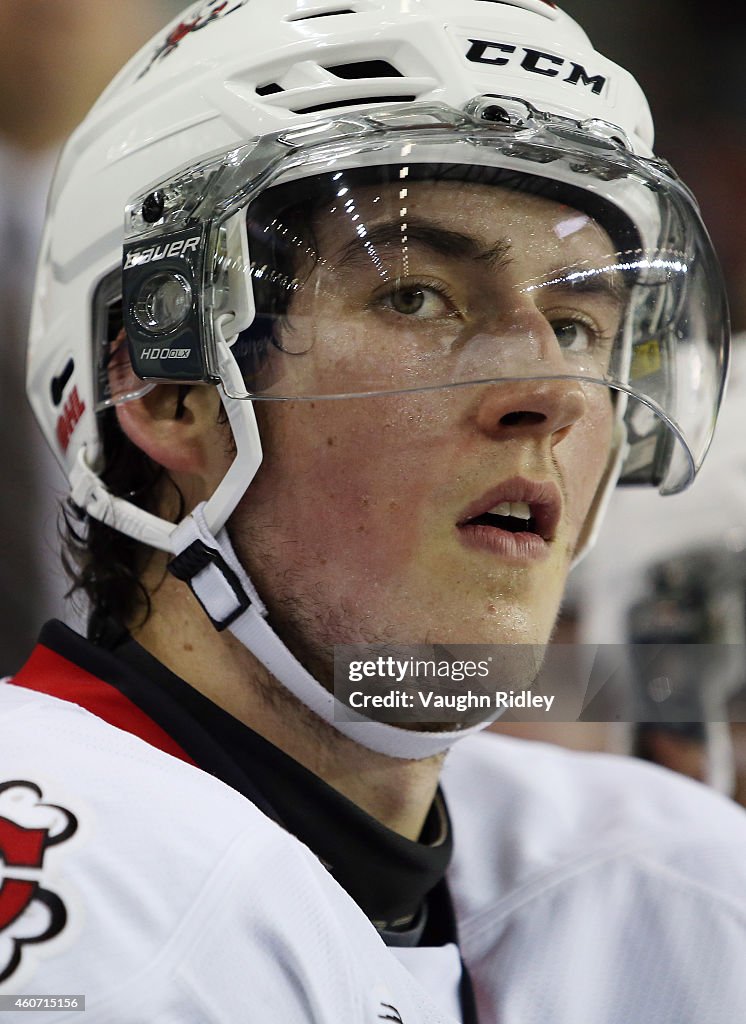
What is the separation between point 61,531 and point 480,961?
731 millimetres

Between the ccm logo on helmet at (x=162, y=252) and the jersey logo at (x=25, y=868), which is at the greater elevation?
the ccm logo on helmet at (x=162, y=252)

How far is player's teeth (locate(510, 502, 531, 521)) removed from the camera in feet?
3.52

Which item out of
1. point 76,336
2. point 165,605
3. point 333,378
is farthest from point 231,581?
point 76,336

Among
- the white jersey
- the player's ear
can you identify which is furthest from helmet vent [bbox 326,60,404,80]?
the white jersey

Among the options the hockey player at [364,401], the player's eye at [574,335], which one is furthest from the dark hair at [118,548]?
the player's eye at [574,335]

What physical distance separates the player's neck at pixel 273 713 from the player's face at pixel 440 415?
0.10 metres

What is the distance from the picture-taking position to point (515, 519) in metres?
1.08

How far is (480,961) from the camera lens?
4.16ft

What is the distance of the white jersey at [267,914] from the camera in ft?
2.51

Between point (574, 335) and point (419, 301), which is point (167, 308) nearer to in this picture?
point (419, 301)

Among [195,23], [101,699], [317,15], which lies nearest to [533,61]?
[317,15]

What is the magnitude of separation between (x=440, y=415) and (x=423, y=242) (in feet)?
0.53

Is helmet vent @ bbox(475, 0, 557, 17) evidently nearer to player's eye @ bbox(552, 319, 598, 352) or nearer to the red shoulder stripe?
player's eye @ bbox(552, 319, 598, 352)

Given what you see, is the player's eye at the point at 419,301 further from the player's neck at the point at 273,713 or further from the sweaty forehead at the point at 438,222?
the player's neck at the point at 273,713
